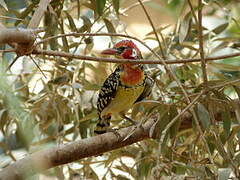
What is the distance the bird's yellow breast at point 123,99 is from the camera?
238cm

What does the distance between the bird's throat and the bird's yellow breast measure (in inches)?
1.1

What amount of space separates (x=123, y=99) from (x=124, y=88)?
53mm

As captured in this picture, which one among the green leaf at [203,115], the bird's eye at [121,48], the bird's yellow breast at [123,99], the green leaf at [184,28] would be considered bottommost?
the green leaf at [203,115]

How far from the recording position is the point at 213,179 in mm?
1175

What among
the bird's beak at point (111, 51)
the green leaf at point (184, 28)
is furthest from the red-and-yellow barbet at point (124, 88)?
the green leaf at point (184, 28)

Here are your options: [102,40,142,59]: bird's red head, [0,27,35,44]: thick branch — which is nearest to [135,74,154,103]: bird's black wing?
[102,40,142,59]: bird's red head

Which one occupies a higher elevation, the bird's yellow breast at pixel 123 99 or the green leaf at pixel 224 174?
the bird's yellow breast at pixel 123 99

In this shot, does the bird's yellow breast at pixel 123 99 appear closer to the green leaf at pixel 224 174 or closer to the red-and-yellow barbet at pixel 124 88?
the red-and-yellow barbet at pixel 124 88

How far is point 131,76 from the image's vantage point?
2385 millimetres

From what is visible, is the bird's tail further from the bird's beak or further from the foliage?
the bird's beak

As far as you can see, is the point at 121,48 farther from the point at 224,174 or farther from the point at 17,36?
the point at 17,36

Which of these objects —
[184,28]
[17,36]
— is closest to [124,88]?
[184,28]

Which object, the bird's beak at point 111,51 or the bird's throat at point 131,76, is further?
the bird's throat at point 131,76

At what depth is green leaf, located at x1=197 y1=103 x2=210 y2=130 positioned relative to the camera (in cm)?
138
